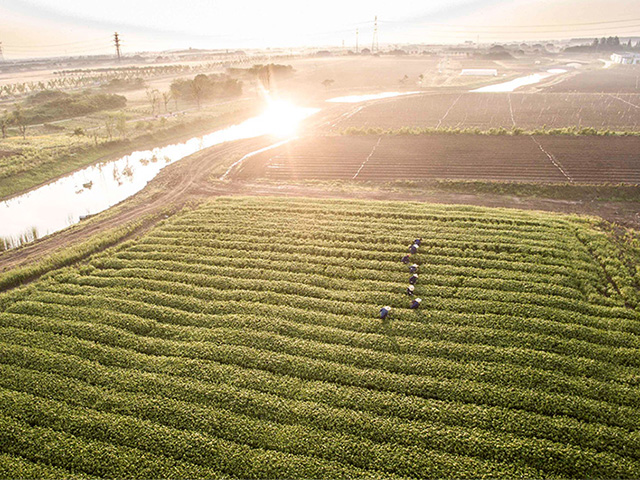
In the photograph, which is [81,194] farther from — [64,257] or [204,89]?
[204,89]

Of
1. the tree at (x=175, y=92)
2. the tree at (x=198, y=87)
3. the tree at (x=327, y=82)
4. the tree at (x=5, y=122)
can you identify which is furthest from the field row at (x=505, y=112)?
the tree at (x=5, y=122)

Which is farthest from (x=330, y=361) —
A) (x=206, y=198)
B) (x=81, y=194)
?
(x=81, y=194)

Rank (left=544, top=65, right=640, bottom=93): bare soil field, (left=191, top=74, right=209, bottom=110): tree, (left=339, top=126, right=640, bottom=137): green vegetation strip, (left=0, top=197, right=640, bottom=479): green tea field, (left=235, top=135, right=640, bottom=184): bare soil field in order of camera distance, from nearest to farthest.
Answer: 1. (left=0, top=197, right=640, bottom=479): green tea field
2. (left=235, top=135, right=640, bottom=184): bare soil field
3. (left=339, top=126, right=640, bottom=137): green vegetation strip
4. (left=191, top=74, right=209, bottom=110): tree
5. (left=544, top=65, right=640, bottom=93): bare soil field

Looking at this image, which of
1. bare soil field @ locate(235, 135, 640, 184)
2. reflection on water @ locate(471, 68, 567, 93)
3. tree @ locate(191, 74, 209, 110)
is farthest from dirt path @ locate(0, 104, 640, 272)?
reflection on water @ locate(471, 68, 567, 93)

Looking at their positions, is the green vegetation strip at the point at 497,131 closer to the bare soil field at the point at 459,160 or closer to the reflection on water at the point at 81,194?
the bare soil field at the point at 459,160

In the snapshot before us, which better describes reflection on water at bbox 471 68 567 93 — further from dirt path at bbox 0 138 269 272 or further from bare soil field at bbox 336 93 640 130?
dirt path at bbox 0 138 269 272
